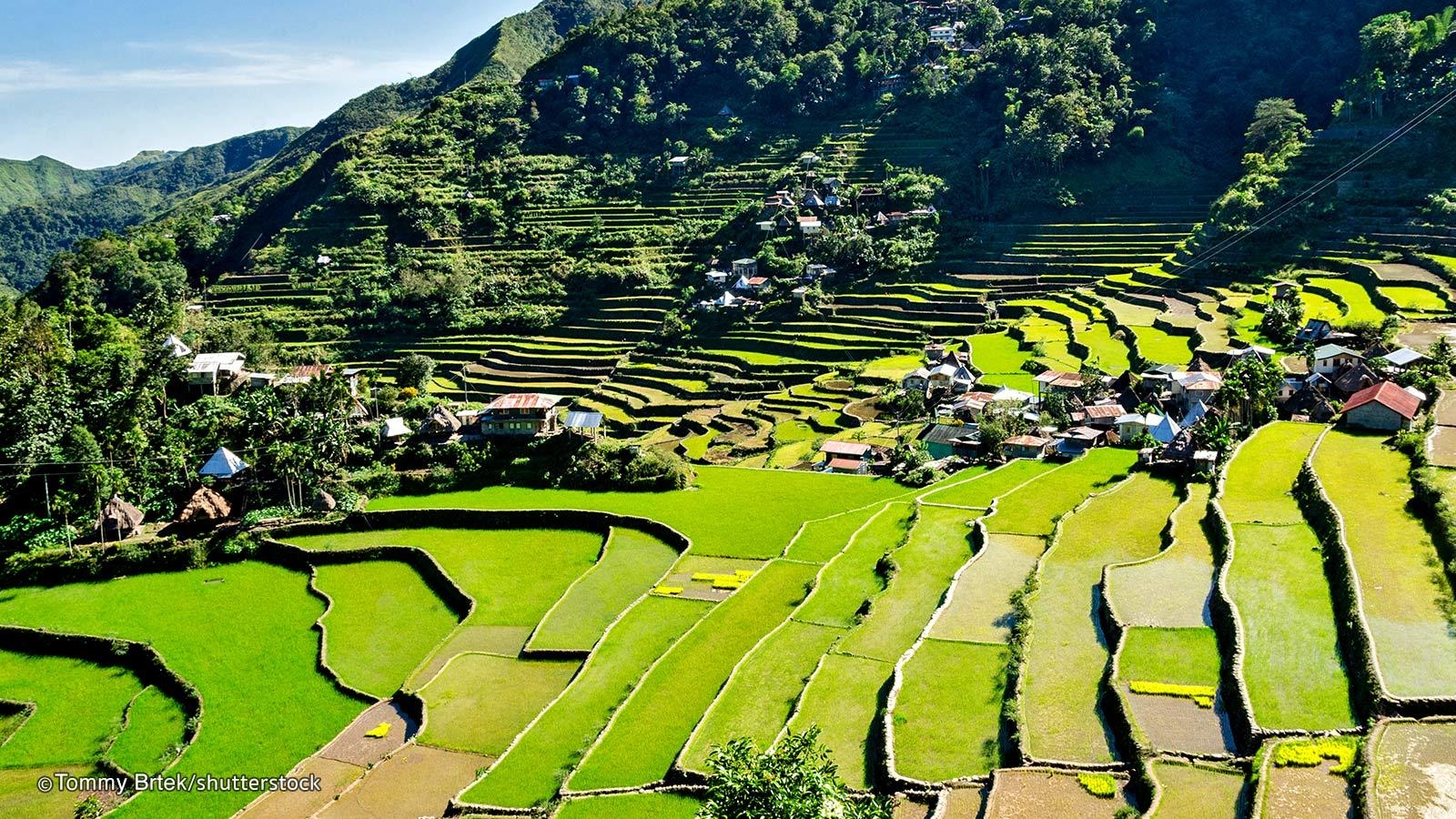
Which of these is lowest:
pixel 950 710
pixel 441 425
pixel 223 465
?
pixel 950 710

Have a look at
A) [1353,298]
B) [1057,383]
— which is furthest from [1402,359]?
[1353,298]

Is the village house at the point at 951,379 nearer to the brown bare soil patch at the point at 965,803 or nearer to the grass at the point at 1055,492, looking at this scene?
the grass at the point at 1055,492

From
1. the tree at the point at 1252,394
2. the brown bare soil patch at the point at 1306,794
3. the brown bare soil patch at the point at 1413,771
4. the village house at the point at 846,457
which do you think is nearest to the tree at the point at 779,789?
the brown bare soil patch at the point at 1306,794

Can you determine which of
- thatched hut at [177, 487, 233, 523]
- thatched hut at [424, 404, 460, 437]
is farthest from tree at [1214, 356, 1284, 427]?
thatched hut at [177, 487, 233, 523]

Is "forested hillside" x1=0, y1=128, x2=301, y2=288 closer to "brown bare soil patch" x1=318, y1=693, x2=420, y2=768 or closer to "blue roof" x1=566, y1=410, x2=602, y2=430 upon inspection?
"blue roof" x1=566, y1=410, x2=602, y2=430

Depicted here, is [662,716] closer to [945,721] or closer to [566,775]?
[566,775]

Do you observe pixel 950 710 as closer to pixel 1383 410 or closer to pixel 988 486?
pixel 988 486

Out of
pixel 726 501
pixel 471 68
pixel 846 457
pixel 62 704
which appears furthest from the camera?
pixel 471 68
